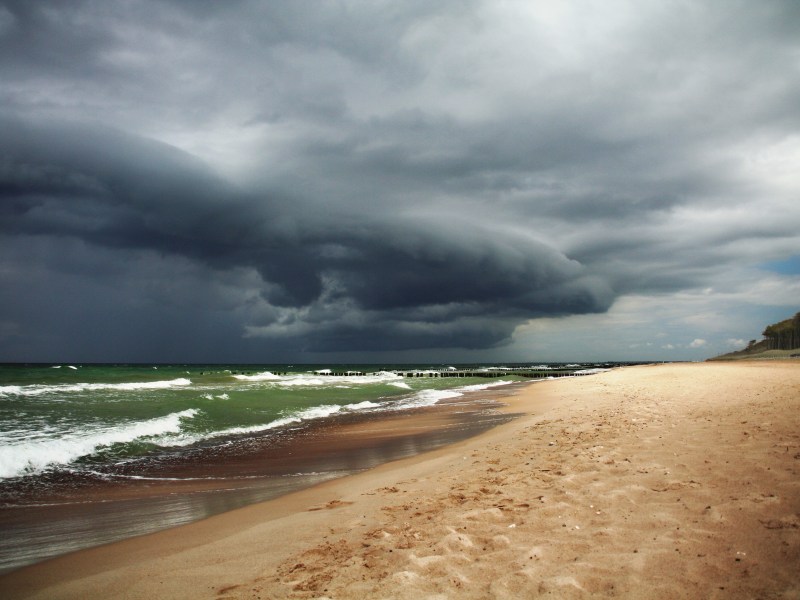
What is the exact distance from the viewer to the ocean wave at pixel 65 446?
449 inches

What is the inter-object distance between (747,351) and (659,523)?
128 meters

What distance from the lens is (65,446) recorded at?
13.1 metres

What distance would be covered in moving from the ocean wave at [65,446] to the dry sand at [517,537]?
287 inches

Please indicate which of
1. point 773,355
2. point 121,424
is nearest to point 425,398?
point 121,424

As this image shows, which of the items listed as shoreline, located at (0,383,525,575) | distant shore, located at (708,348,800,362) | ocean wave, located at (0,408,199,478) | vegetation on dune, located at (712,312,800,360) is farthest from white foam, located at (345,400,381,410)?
vegetation on dune, located at (712,312,800,360)

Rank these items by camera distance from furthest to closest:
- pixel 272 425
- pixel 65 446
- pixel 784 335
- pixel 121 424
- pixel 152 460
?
pixel 784 335
pixel 272 425
pixel 121 424
pixel 65 446
pixel 152 460

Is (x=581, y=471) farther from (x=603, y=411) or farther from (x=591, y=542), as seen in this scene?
(x=603, y=411)

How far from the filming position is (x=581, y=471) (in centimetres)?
717

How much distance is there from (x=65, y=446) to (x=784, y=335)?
11849cm

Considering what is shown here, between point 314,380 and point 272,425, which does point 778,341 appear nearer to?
point 314,380

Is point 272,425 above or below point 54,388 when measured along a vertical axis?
below

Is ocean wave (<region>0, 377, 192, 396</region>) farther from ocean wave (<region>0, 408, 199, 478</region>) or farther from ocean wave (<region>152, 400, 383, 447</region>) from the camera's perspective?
ocean wave (<region>152, 400, 383, 447</region>)

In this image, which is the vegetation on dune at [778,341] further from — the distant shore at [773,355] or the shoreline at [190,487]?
the shoreline at [190,487]

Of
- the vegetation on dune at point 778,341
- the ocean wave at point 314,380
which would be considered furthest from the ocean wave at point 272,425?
the vegetation on dune at point 778,341
